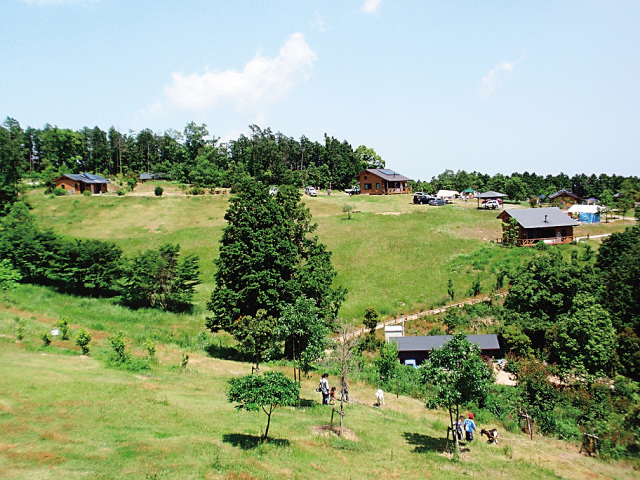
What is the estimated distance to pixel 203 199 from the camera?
84250 millimetres

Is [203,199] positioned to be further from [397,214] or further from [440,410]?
[440,410]

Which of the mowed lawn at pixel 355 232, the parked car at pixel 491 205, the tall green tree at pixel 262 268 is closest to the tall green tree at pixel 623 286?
the mowed lawn at pixel 355 232

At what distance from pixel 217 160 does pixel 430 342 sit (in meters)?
96.5

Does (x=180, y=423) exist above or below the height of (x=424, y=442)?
above

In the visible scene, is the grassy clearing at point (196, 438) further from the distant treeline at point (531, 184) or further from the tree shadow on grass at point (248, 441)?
the distant treeline at point (531, 184)

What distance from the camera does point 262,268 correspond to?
3456 cm

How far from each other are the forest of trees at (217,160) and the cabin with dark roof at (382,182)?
35.6 feet

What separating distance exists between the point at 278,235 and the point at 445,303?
20245 mm

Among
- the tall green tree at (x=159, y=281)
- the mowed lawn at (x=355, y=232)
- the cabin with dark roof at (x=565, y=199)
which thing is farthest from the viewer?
the cabin with dark roof at (x=565, y=199)

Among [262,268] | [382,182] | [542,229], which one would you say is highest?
[382,182]

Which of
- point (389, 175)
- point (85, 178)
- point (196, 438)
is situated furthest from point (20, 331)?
point (389, 175)

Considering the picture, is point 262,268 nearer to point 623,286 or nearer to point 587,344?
point 587,344

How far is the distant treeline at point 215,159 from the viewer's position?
110 metres

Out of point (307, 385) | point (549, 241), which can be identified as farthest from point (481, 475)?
point (549, 241)
